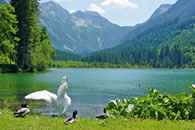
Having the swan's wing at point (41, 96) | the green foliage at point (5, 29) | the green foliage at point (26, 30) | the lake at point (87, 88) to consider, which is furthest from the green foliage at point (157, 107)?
the green foliage at point (26, 30)

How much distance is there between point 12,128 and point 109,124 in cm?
402

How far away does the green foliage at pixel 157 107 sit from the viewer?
12.2 meters

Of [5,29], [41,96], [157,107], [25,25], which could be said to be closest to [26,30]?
[25,25]

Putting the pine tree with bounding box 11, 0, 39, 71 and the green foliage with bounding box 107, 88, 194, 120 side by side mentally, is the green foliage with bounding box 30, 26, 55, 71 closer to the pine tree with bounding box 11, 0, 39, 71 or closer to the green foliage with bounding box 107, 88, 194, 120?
the pine tree with bounding box 11, 0, 39, 71

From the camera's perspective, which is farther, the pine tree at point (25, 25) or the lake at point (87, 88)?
the pine tree at point (25, 25)

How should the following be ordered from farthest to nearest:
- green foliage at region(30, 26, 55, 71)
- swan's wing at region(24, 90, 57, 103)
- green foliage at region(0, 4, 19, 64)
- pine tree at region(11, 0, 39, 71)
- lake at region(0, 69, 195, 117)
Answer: green foliage at region(30, 26, 55, 71) → pine tree at region(11, 0, 39, 71) → green foliage at region(0, 4, 19, 64) → lake at region(0, 69, 195, 117) → swan's wing at region(24, 90, 57, 103)

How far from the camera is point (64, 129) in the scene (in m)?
9.89

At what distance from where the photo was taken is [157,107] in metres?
12.2

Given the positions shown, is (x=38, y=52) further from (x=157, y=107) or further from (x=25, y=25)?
(x=157, y=107)

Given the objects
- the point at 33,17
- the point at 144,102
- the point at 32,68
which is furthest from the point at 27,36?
the point at 144,102

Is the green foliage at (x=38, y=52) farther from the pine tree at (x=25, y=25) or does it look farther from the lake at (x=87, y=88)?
the lake at (x=87, y=88)

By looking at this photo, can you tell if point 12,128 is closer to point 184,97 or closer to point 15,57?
point 184,97

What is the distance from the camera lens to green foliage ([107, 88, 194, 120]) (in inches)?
480

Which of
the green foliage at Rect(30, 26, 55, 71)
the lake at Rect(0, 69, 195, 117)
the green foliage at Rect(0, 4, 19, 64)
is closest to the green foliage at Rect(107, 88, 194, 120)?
the lake at Rect(0, 69, 195, 117)
